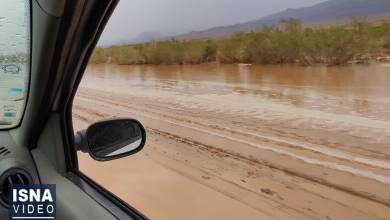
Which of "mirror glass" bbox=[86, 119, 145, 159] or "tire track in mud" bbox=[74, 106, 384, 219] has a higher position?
"mirror glass" bbox=[86, 119, 145, 159]

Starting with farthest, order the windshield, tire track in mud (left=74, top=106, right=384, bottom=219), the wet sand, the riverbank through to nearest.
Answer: the riverbank, the wet sand, tire track in mud (left=74, top=106, right=384, bottom=219), the windshield

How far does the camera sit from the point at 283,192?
4738 millimetres

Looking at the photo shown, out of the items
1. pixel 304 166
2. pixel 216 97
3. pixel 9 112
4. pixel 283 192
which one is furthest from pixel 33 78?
pixel 216 97

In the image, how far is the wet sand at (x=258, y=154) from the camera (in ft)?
14.4

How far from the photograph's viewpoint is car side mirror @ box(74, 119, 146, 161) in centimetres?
175

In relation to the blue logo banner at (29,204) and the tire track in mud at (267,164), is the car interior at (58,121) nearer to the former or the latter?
the blue logo banner at (29,204)

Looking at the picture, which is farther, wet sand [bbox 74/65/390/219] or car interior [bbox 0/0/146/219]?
wet sand [bbox 74/65/390/219]

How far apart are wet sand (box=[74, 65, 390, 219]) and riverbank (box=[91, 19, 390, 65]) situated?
4.02m

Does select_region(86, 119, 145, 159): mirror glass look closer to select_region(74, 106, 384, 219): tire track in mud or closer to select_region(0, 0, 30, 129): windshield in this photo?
select_region(0, 0, 30, 129): windshield

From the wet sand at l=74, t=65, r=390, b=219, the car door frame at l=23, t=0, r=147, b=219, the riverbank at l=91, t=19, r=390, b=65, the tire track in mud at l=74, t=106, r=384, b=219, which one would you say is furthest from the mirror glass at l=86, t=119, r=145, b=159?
the riverbank at l=91, t=19, r=390, b=65

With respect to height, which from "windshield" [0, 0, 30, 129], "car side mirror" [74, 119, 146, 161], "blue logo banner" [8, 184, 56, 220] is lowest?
"blue logo banner" [8, 184, 56, 220]

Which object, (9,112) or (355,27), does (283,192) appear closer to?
(9,112)


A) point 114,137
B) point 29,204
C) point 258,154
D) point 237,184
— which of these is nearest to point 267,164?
point 258,154

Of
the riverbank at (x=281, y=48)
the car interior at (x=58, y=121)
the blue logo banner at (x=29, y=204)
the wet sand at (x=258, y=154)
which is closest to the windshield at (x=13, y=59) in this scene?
the car interior at (x=58, y=121)
